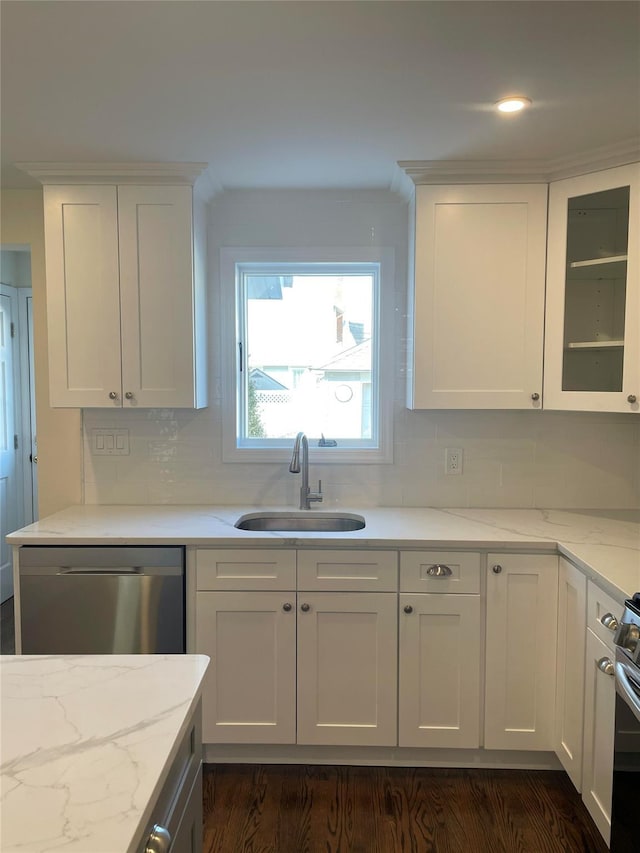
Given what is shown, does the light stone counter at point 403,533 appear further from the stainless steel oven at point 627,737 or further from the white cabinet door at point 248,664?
the stainless steel oven at point 627,737

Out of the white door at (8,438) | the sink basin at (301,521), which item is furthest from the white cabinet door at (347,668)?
the white door at (8,438)

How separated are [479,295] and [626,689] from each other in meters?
1.56

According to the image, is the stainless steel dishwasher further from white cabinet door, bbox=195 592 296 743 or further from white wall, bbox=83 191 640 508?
white wall, bbox=83 191 640 508

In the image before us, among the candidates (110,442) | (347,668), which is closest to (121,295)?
(110,442)

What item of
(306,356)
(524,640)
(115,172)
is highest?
(115,172)

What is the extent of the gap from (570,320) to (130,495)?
2165 mm

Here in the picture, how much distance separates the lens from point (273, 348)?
2.90 meters

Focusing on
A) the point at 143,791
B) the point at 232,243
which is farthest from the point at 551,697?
the point at 232,243

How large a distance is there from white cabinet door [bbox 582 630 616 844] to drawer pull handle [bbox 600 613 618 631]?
84 millimetres

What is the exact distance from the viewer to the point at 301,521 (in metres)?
2.73

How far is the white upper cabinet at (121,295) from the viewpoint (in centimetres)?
245

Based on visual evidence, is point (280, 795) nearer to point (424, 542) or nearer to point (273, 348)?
point (424, 542)

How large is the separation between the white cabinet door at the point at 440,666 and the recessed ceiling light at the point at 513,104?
1726mm

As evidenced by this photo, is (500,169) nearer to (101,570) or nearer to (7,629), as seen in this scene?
(101,570)
